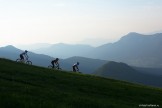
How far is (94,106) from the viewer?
79.6 feet

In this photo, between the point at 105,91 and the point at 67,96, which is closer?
the point at 67,96

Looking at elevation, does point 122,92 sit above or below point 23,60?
below

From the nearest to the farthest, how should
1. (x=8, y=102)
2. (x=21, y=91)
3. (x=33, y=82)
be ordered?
(x=8, y=102) → (x=21, y=91) → (x=33, y=82)

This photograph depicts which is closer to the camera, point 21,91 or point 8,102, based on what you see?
point 8,102

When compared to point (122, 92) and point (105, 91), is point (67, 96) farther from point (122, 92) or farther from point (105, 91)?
point (122, 92)

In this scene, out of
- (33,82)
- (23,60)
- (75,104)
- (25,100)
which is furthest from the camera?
(23,60)

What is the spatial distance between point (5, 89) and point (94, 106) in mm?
6945

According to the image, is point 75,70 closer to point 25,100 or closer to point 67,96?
point 67,96

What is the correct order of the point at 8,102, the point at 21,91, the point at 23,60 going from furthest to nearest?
the point at 23,60 < the point at 21,91 < the point at 8,102

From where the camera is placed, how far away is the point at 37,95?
82.4 ft

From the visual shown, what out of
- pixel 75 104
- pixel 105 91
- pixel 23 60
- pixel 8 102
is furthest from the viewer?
pixel 23 60

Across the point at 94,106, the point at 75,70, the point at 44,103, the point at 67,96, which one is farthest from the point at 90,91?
the point at 75,70

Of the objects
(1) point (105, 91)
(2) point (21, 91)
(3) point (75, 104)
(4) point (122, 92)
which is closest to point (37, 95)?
(2) point (21, 91)

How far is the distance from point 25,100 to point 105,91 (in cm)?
1709
